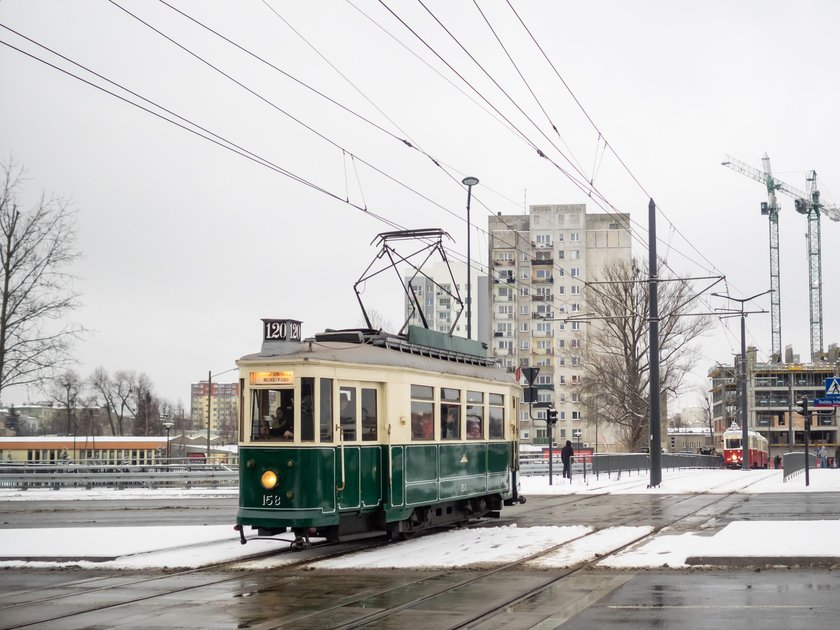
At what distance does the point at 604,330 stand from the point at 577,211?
62.7m

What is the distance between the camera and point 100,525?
21094 mm

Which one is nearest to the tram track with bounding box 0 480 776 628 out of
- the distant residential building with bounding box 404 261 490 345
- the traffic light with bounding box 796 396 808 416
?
the traffic light with bounding box 796 396 808 416

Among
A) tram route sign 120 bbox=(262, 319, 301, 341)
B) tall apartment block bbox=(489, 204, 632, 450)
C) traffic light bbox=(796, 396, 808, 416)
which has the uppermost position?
tall apartment block bbox=(489, 204, 632, 450)

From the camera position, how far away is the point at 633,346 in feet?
179

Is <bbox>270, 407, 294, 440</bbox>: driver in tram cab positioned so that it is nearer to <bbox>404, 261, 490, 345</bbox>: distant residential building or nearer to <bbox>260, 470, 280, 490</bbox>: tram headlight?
<bbox>260, 470, 280, 490</bbox>: tram headlight

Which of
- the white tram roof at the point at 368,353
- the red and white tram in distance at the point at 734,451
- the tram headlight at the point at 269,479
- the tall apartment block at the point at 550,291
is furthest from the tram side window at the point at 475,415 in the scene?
the tall apartment block at the point at 550,291

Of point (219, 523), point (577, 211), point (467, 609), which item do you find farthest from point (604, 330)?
point (577, 211)

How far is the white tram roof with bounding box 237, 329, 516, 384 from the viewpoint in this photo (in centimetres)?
1501

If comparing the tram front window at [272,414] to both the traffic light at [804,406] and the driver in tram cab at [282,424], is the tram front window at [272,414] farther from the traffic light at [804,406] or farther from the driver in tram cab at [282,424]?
the traffic light at [804,406]

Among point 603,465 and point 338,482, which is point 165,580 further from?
point 603,465

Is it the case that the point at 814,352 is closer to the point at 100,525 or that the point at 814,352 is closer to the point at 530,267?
the point at 530,267

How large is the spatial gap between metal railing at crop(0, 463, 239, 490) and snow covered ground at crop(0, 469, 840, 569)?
1760cm

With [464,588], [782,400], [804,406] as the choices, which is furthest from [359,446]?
[782,400]

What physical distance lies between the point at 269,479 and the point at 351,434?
1.41 metres
